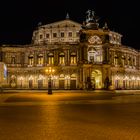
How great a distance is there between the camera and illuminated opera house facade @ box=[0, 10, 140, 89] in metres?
84.6

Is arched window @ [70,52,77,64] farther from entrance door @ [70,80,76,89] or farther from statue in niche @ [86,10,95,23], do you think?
statue in niche @ [86,10,95,23]

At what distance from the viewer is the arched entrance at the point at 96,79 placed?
85.2 meters

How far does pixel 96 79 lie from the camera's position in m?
86.8

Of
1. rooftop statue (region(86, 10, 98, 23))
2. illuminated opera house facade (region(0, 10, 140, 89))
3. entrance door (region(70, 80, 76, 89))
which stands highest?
rooftop statue (region(86, 10, 98, 23))

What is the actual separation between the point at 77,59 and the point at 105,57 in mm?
7899

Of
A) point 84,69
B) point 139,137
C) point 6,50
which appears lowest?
point 139,137

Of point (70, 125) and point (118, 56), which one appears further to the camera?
point (118, 56)

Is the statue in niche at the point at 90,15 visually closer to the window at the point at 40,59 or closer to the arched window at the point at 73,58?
the arched window at the point at 73,58

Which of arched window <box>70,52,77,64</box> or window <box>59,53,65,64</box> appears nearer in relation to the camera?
arched window <box>70,52,77,64</box>

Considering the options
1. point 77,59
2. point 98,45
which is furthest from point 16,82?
point 98,45

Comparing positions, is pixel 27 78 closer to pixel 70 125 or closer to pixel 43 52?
pixel 43 52

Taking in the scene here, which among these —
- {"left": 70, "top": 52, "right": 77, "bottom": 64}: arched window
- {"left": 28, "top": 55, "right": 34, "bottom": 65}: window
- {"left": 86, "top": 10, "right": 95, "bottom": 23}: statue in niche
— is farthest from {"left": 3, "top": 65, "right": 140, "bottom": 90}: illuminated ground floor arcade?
{"left": 86, "top": 10, "right": 95, "bottom": 23}: statue in niche

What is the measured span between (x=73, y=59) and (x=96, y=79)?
866 centimetres

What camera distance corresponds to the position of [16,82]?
93.5 m
